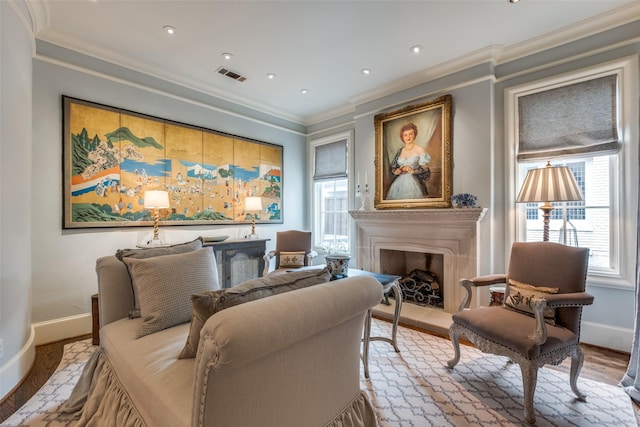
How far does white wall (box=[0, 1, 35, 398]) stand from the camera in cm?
199

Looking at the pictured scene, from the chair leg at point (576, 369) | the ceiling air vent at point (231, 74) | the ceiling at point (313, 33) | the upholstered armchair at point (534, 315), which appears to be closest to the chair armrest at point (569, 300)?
the upholstered armchair at point (534, 315)

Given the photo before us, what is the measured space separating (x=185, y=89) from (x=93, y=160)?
1464 mm

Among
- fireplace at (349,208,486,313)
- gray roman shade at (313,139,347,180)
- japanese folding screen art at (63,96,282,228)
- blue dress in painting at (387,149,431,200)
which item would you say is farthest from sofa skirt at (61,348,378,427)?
gray roman shade at (313,139,347,180)

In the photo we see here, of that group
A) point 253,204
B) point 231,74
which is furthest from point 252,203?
point 231,74

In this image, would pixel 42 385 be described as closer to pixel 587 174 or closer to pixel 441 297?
pixel 441 297

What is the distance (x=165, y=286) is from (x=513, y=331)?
2.17 meters

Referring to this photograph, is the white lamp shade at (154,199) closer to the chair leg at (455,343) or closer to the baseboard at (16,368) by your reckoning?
the baseboard at (16,368)

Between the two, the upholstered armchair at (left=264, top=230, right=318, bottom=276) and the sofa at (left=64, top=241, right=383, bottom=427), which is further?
the upholstered armchair at (left=264, top=230, right=318, bottom=276)

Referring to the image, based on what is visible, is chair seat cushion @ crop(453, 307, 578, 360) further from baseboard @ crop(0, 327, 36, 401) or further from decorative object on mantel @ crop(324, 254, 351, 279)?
baseboard @ crop(0, 327, 36, 401)

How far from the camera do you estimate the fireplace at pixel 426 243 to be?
327 cm

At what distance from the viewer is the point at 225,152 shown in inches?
165

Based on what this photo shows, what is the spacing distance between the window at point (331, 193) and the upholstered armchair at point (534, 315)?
2.75 metres

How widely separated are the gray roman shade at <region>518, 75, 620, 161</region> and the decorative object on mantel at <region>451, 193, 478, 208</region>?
668mm

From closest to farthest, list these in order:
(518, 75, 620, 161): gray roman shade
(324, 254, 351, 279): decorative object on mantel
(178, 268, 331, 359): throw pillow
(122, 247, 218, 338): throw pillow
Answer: (178, 268, 331, 359): throw pillow → (122, 247, 218, 338): throw pillow → (324, 254, 351, 279): decorative object on mantel → (518, 75, 620, 161): gray roman shade
